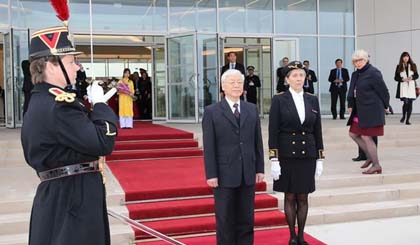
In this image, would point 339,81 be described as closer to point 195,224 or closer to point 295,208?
point 195,224

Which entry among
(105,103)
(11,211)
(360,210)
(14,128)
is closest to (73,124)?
(105,103)

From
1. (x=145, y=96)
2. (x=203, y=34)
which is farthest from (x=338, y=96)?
(x=145, y=96)

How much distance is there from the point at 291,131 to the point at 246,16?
11409 millimetres

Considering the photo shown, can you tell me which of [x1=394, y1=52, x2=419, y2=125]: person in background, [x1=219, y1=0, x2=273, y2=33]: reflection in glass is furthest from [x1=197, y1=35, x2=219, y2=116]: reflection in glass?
[x1=394, y1=52, x2=419, y2=125]: person in background

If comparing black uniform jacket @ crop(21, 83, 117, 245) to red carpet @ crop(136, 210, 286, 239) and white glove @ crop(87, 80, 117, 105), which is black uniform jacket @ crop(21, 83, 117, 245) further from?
red carpet @ crop(136, 210, 286, 239)

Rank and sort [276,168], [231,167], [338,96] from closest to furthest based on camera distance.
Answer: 1. [231,167]
2. [276,168]
3. [338,96]

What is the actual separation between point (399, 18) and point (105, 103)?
50.8ft

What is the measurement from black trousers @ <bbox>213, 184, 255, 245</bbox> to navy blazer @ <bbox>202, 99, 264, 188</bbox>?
98 mm

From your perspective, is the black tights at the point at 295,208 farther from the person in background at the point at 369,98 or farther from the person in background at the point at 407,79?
the person in background at the point at 407,79

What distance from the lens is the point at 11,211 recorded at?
18.9 ft

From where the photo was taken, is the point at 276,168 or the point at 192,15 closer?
the point at 276,168

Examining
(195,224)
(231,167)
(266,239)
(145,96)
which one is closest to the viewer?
(231,167)

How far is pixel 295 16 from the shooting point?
16344 mm

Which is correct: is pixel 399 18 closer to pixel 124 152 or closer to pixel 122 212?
pixel 124 152
